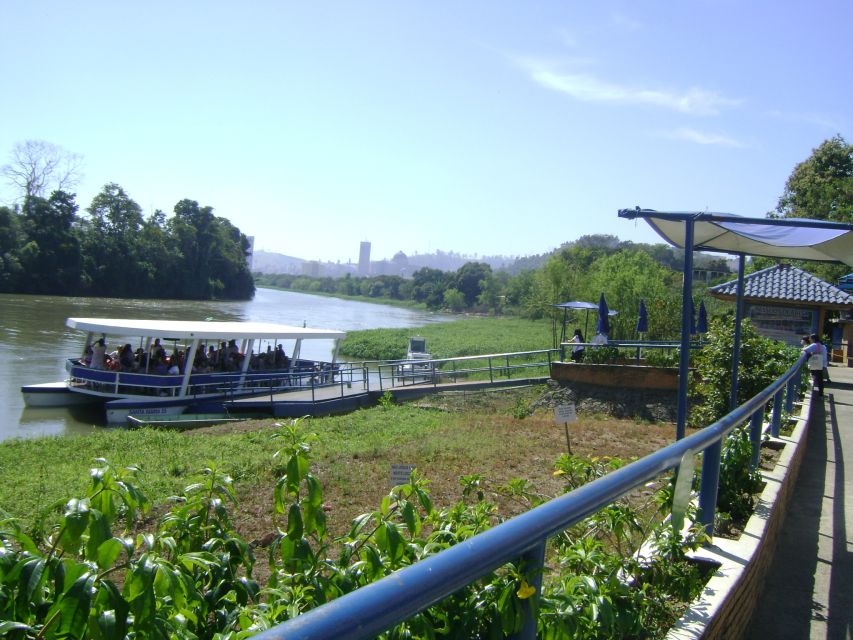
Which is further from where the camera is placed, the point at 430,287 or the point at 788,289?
the point at 430,287

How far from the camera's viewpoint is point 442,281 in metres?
158

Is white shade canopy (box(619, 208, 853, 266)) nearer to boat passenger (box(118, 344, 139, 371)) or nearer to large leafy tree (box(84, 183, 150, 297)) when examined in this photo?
boat passenger (box(118, 344, 139, 371))

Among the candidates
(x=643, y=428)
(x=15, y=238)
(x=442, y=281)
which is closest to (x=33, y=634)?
(x=643, y=428)

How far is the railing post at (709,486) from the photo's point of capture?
4009 millimetres

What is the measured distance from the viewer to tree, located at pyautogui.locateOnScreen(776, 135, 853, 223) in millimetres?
35281

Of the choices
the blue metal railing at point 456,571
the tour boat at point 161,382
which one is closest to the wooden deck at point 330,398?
the tour boat at point 161,382

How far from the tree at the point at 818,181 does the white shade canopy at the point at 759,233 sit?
3104cm

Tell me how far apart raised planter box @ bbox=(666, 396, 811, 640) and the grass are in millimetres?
3503

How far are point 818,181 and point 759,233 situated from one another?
4045cm

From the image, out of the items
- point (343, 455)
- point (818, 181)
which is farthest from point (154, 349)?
point (818, 181)

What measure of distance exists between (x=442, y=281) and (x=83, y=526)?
156 metres

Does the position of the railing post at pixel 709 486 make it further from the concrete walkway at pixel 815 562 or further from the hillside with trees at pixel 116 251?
the hillside with trees at pixel 116 251

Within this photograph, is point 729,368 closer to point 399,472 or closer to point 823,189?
point 399,472

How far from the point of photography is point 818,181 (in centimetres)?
4128
